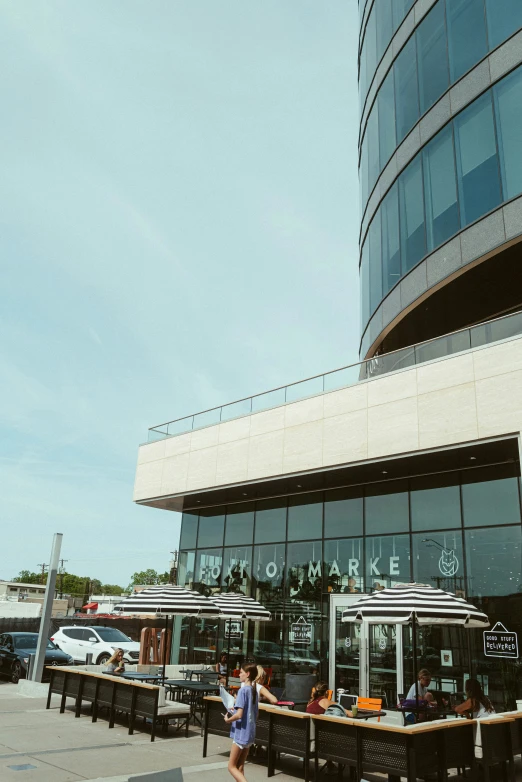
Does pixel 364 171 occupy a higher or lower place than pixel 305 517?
higher

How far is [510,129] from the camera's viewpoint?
15.6m

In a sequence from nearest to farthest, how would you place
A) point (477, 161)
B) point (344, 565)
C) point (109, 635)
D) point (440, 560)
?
point (440, 560)
point (477, 161)
point (344, 565)
point (109, 635)

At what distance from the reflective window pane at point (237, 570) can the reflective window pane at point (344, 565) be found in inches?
136

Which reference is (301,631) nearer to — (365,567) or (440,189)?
(365,567)

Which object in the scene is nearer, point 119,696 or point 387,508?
point 119,696

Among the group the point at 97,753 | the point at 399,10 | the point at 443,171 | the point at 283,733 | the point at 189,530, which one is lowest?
the point at 97,753

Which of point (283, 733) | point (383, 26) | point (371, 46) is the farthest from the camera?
point (371, 46)

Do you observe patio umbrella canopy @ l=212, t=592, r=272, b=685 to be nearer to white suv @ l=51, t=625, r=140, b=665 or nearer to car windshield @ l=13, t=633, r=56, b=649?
white suv @ l=51, t=625, r=140, b=665

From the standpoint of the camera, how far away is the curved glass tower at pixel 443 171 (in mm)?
15875

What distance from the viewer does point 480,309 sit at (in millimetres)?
18344

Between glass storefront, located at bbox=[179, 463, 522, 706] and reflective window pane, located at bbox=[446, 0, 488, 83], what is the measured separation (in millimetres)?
10778

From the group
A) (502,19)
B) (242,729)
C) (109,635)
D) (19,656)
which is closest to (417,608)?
(242,729)

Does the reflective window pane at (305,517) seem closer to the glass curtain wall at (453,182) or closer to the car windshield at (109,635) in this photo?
the glass curtain wall at (453,182)

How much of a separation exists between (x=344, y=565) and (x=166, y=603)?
5479mm
